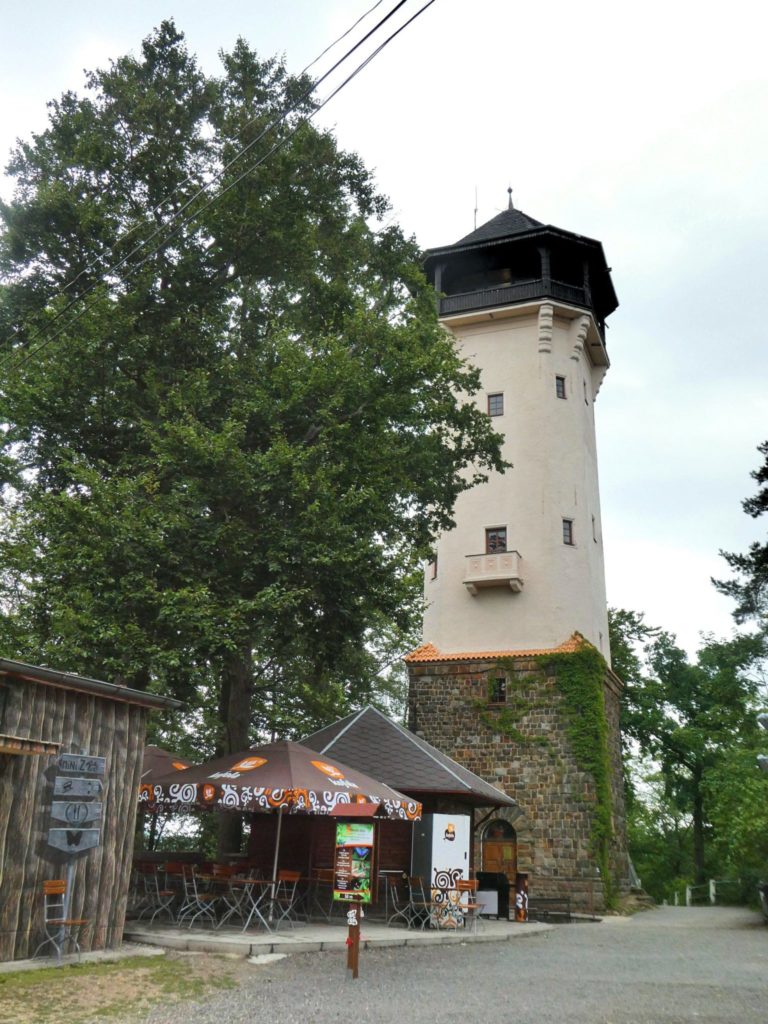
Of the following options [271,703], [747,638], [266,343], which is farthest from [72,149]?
[747,638]

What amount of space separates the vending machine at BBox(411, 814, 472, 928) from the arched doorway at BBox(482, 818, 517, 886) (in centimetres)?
639

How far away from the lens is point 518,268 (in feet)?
98.9

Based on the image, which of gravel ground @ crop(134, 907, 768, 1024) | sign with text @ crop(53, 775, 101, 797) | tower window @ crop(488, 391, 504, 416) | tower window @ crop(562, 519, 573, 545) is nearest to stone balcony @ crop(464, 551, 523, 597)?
tower window @ crop(562, 519, 573, 545)

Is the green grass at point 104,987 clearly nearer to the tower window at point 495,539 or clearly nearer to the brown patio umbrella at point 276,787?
the brown patio umbrella at point 276,787

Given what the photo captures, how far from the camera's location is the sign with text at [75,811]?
33.0 ft

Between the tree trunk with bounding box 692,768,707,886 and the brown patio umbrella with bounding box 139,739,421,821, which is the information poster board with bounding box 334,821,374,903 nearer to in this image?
the brown patio umbrella with bounding box 139,739,421,821

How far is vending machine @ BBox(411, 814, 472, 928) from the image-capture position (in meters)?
15.3

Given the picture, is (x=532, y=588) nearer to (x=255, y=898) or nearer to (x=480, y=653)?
(x=480, y=653)

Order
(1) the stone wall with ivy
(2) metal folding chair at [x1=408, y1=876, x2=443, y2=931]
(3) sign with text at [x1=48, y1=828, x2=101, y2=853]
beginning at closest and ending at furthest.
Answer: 1. (3) sign with text at [x1=48, y1=828, x2=101, y2=853]
2. (2) metal folding chair at [x1=408, y1=876, x2=443, y2=931]
3. (1) the stone wall with ivy

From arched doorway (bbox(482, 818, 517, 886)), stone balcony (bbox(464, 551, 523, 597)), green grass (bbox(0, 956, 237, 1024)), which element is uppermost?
stone balcony (bbox(464, 551, 523, 597))

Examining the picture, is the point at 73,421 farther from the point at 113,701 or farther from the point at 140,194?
the point at 113,701

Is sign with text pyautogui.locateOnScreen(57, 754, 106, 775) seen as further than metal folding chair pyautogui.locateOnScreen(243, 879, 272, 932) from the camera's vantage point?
No

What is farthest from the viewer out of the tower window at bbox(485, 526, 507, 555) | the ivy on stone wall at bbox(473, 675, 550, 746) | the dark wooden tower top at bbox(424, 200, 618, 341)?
the dark wooden tower top at bbox(424, 200, 618, 341)

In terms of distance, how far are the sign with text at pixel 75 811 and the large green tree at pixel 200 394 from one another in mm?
4194
